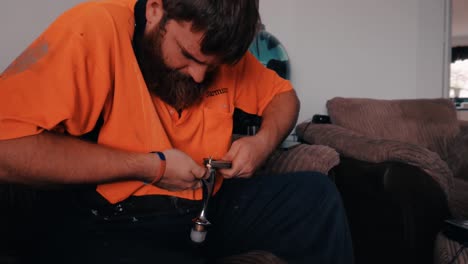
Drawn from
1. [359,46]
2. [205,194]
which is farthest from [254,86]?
[359,46]

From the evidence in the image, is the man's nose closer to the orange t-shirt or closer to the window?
the orange t-shirt

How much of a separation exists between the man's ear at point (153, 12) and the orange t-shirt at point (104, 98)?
4cm

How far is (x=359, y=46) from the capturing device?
2361 mm

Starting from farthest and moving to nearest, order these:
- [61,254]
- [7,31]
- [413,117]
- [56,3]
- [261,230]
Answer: [413,117]
[56,3]
[7,31]
[261,230]
[61,254]

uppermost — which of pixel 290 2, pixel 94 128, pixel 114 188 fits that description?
pixel 290 2

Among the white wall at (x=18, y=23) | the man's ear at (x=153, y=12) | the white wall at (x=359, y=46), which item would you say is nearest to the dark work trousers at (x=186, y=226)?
the man's ear at (x=153, y=12)

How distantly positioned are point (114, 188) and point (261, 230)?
36 centimetres

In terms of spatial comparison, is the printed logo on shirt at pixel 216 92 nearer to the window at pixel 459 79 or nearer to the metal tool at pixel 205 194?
the metal tool at pixel 205 194

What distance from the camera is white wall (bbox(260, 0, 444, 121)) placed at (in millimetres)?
2258

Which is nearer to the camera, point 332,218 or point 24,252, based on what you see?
point 24,252

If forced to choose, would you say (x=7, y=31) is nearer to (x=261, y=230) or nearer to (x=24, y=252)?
(x=24, y=252)

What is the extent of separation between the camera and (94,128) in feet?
2.47

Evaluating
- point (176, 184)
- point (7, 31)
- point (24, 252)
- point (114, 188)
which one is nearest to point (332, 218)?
point (176, 184)

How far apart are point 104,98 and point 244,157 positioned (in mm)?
344
